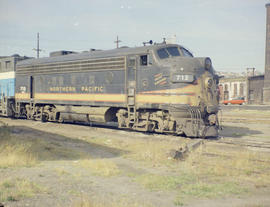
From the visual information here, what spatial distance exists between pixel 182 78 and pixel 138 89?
256 centimetres

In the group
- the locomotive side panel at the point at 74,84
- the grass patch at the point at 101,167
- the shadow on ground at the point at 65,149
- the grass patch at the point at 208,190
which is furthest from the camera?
the locomotive side panel at the point at 74,84

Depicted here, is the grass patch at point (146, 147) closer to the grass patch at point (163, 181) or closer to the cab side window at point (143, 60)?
the grass patch at point (163, 181)

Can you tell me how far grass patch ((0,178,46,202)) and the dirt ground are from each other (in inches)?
2.5

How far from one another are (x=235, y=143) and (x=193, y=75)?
351 centimetres

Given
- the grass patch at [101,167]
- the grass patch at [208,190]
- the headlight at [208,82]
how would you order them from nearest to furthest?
the grass patch at [208,190]
the grass patch at [101,167]
the headlight at [208,82]

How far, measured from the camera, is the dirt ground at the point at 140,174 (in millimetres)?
6355

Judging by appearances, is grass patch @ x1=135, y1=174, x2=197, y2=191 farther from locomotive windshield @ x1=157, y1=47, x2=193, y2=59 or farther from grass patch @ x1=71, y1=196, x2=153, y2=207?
locomotive windshield @ x1=157, y1=47, x2=193, y2=59

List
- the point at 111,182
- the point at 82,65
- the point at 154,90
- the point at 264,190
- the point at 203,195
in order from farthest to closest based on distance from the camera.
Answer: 1. the point at 82,65
2. the point at 154,90
3. the point at 111,182
4. the point at 264,190
5. the point at 203,195

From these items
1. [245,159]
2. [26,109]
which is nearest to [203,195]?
[245,159]

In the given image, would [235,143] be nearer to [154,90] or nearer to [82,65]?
Answer: [154,90]

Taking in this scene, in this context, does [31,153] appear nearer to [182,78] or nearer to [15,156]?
[15,156]

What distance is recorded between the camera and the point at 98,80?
17.2 meters

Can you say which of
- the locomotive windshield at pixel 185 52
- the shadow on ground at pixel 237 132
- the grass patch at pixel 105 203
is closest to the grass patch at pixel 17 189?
the grass patch at pixel 105 203

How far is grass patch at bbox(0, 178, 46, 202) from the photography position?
6297 millimetres
